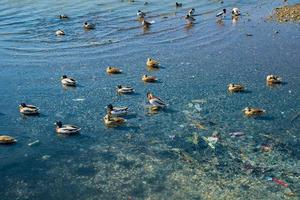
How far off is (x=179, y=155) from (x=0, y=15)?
2581cm

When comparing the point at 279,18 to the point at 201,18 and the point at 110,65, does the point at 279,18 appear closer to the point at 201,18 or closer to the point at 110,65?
the point at 201,18

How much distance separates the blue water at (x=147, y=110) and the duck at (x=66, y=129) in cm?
30

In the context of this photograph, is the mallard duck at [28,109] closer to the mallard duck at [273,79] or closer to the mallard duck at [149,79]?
the mallard duck at [149,79]

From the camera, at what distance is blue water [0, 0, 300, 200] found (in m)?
18.0

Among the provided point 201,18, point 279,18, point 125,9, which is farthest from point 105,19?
point 279,18

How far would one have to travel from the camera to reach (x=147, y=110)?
2298cm

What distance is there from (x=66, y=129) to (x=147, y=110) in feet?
13.2

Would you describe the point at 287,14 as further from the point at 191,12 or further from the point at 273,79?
the point at 273,79

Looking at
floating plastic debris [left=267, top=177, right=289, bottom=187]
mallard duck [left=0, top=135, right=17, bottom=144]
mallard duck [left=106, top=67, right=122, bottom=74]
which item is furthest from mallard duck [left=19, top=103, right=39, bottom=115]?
floating plastic debris [left=267, top=177, right=289, bottom=187]

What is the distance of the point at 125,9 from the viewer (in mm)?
42000

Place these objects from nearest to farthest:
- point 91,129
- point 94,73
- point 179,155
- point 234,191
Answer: point 234,191, point 179,155, point 91,129, point 94,73

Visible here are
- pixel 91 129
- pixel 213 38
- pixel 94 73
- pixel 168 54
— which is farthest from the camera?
pixel 213 38

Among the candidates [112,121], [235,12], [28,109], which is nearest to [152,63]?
[112,121]

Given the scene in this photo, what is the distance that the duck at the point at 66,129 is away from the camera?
20803 millimetres
